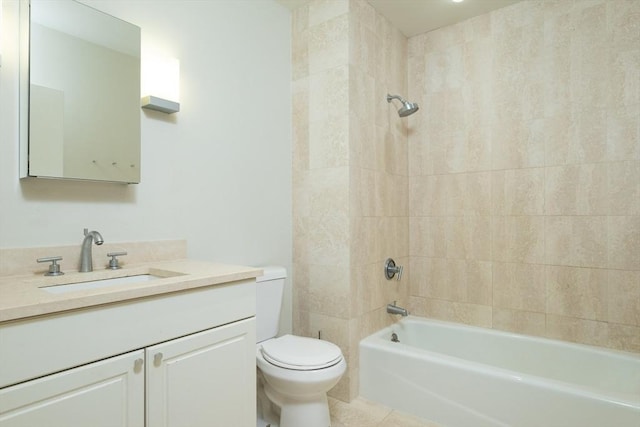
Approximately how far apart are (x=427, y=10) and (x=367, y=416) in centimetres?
257

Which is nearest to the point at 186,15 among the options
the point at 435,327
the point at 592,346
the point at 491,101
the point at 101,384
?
the point at 101,384

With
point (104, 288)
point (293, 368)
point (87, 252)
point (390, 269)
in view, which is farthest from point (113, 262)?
point (390, 269)

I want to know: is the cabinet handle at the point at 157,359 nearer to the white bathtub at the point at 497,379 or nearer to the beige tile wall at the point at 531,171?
the white bathtub at the point at 497,379

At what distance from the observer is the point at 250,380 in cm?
145

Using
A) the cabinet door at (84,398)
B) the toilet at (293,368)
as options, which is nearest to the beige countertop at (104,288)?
the cabinet door at (84,398)

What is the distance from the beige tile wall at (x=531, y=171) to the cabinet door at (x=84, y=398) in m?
2.12

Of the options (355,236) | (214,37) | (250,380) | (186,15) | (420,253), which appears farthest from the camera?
(420,253)

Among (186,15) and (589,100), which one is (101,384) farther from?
(589,100)

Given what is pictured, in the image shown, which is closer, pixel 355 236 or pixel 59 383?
pixel 59 383

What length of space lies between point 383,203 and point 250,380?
145 cm

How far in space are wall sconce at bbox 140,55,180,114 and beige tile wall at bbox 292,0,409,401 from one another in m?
0.88

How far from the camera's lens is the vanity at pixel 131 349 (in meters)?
0.91

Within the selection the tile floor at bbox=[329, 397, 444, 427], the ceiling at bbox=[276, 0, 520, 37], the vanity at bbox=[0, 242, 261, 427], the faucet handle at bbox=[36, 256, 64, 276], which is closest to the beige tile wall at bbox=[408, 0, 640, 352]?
the ceiling at bbox=[276, 0, 520, 37]

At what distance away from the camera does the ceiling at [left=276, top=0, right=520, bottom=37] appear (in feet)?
7.58
